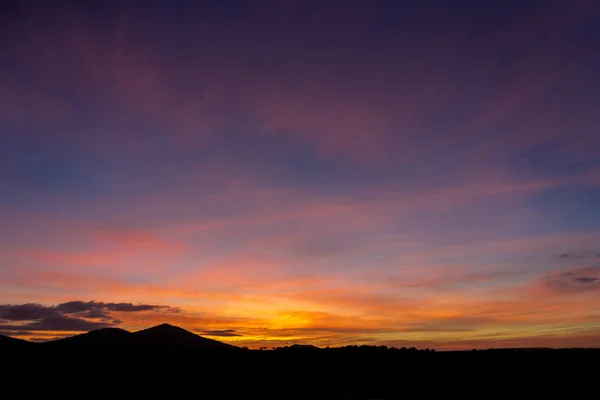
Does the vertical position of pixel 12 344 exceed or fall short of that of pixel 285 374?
it exceeds it

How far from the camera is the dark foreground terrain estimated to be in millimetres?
44222

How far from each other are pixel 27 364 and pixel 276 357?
3285 cm

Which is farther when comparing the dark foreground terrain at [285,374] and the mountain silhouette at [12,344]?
the mountain silhouette at [12,344]

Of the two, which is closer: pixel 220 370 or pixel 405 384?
pixel 405 384

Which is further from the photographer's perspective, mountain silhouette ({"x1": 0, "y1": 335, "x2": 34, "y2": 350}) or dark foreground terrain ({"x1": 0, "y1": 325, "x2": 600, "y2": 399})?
mountain silhouette ({"x1": 0, "y1": 335, "x2": 34, "y2": 350})

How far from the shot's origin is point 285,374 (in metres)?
58.5

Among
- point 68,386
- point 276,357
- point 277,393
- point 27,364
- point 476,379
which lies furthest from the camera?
point 276,357

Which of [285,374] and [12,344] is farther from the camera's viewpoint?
[12,344]

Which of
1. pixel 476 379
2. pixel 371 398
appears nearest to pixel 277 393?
pixel 371 398

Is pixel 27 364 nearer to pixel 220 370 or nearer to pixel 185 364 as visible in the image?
pixel 185 364

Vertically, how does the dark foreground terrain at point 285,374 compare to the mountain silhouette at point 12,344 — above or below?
below

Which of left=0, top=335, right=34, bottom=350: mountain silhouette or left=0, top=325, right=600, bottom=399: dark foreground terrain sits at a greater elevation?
left=0, top=335, right=34, bottom=350: mountain silhouette

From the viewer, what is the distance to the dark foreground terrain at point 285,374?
44.2m

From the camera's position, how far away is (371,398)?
1548 inches
